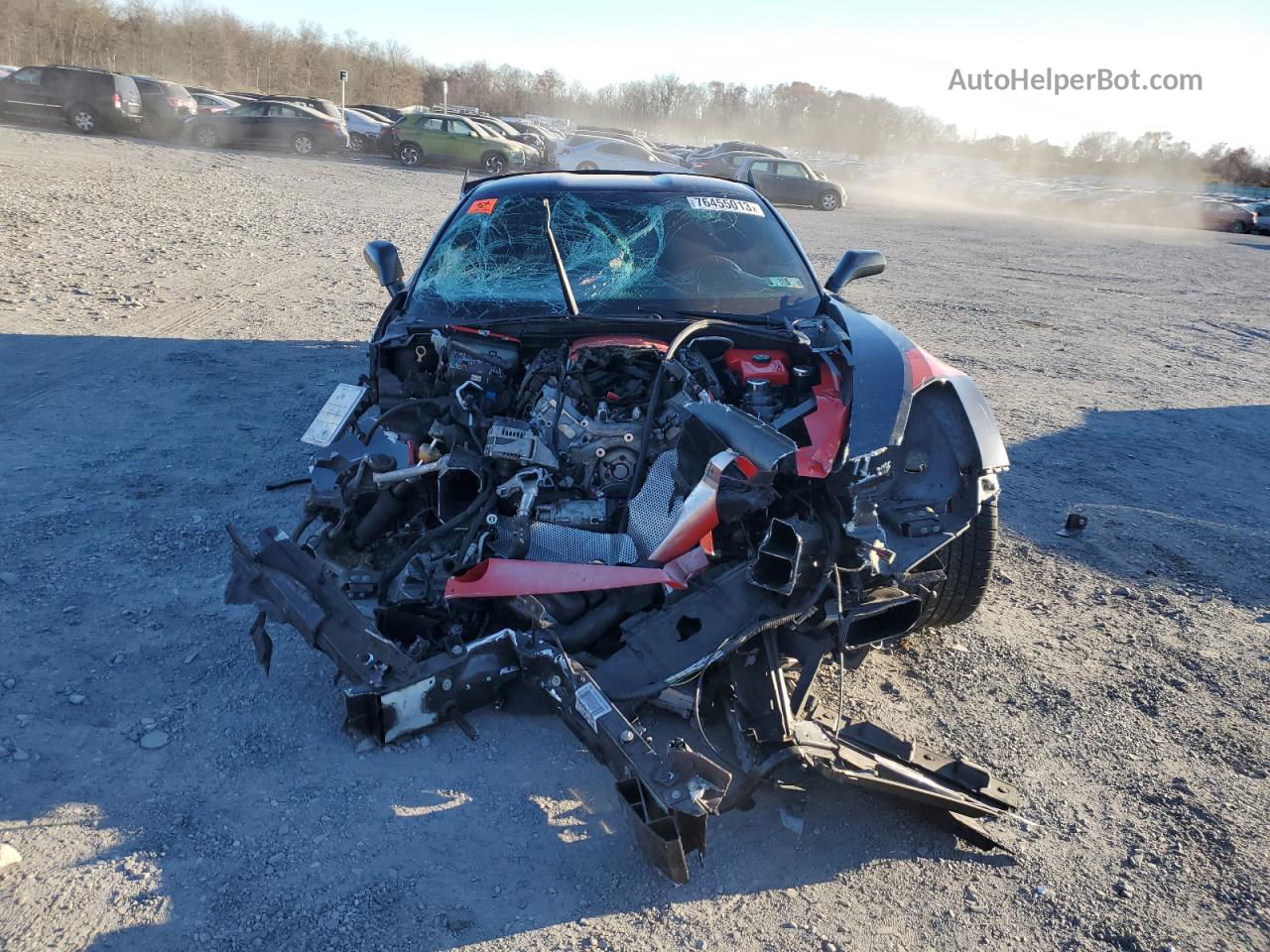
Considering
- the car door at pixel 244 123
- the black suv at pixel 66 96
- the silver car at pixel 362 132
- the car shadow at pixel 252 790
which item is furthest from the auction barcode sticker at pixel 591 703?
the silver car at pixel 362 132

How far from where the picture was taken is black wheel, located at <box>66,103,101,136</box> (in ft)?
69.2

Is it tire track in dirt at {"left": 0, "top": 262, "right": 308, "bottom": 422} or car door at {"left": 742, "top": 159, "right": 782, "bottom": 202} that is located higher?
car door at {"left": 742, "top": 159, "right": 782, "bottom": 202}

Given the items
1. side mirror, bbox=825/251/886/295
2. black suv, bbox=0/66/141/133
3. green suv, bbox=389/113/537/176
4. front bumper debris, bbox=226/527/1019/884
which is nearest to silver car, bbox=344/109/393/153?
green suv, bbox=389/113/537/176

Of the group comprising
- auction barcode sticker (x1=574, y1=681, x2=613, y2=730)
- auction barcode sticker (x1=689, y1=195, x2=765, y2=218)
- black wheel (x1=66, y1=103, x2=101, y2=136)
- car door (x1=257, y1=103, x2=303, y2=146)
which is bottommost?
auction barcode sticker (x1=574, y1=681, x2=613, y2=730)

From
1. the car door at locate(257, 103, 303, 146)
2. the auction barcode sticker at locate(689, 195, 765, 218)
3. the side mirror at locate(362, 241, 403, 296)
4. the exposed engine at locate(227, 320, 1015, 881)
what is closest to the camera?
the exposed engine at locate(227, 320, 1015, 881)

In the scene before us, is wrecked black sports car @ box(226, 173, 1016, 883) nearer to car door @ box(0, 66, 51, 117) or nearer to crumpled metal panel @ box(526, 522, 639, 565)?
crumpled metal panel @ box(526, 522, 639, 565)

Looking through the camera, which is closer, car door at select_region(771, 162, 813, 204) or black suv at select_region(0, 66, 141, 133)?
black suv at select_region(0, 66, 141, 133)

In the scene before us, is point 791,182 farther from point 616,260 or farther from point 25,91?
point 616,260

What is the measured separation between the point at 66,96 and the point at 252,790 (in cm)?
2411

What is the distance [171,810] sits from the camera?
2615 mm

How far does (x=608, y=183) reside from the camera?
15.8 ft

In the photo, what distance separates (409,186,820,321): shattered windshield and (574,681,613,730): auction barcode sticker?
80.8 inches

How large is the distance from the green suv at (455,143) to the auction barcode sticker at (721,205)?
20123mm

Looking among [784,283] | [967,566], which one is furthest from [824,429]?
[784,283]
